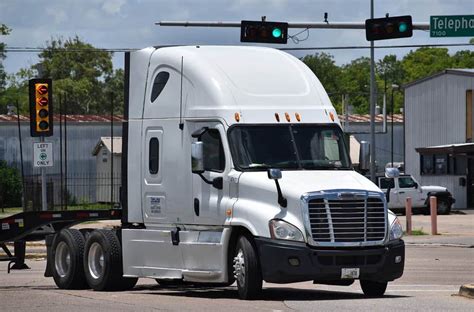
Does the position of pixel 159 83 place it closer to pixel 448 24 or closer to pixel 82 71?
pixel 448 24

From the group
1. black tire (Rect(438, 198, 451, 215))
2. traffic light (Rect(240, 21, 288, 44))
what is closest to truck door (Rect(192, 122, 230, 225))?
traffic light (Rect(240, 21, 288, 44))

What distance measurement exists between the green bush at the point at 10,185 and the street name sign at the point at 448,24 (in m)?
40.6

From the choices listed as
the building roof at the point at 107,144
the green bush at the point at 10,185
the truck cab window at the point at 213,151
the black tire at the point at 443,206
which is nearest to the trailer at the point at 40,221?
the truck cab window at the point at 213,151

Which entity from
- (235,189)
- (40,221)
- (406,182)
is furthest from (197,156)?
(406,182)

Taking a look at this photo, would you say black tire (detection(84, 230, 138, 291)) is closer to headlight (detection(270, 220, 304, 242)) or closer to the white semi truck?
the white semi truck

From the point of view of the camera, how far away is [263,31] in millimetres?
35094

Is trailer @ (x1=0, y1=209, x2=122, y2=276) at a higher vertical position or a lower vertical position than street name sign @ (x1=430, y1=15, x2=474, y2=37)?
lower

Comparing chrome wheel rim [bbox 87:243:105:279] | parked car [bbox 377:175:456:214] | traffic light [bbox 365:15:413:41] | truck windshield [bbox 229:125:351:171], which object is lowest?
parked car [bbox 377:175:456:214]

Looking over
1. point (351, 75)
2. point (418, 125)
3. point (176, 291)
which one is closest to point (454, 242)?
point (176, 291)

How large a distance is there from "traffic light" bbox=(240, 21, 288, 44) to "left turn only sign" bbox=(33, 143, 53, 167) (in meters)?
6.80

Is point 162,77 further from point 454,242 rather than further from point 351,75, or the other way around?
point 351,75

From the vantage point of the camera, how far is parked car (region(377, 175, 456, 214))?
52.8 m

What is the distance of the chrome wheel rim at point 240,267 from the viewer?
17.2 meters

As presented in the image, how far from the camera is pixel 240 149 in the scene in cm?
1792
